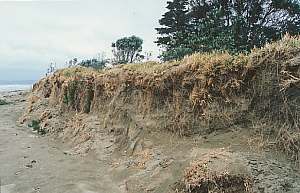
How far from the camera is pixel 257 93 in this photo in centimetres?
915

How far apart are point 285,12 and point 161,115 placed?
18141 millimetres

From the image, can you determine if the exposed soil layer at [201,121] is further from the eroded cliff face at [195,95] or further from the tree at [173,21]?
the tree at [173,21]

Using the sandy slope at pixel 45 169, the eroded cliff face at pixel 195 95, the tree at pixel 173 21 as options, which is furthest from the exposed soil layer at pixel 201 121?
the tree at pixel 173 21

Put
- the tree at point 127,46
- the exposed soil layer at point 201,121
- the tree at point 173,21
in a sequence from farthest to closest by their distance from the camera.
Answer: the tree at point 127,46 < the tree at point 173,21 < the exposed soil layer at point 201,121

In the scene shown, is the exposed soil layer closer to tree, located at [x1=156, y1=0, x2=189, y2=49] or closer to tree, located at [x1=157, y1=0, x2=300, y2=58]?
tree, located at [x1=157, y1=0, x2=300, y2=58]

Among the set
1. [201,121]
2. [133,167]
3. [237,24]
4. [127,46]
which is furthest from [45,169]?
A: [127,46]

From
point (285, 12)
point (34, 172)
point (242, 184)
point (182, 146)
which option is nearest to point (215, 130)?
point (182, 146)

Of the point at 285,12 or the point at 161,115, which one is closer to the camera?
the point at 161,115

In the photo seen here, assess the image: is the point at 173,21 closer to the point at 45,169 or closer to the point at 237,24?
the point at 237,24

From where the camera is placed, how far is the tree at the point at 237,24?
81.1ft

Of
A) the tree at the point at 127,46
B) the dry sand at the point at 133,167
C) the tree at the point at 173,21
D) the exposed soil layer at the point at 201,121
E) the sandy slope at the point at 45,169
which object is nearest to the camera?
the dry sand at the point at 133,167

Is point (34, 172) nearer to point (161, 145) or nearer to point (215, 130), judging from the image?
point (161, 145)

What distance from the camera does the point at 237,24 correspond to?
1025 inches

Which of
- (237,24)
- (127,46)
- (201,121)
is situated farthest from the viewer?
(127,46)
